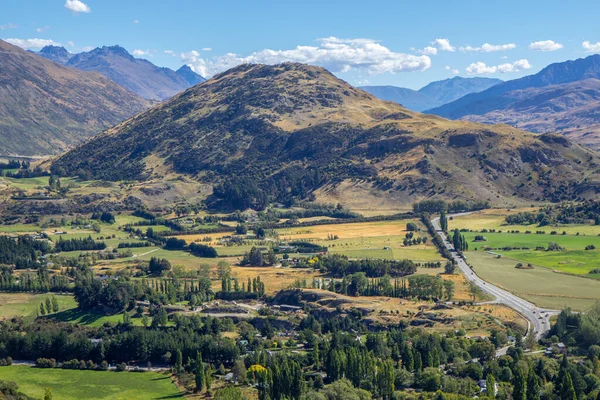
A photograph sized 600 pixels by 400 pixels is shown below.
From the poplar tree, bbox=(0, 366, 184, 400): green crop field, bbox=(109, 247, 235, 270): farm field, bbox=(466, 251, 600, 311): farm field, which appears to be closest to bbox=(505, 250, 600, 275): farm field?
bbox=(466, 251, 600, 311): farm field

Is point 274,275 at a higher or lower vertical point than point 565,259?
lower

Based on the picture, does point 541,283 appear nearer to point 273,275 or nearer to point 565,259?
point 565,259

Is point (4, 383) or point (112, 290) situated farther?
point (112, 290)

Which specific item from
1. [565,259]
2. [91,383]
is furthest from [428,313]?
[91,383]

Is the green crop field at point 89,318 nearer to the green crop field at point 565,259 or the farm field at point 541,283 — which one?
the farm field at point 541,283

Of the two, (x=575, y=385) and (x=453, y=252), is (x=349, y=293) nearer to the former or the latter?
(x=453, y=252)

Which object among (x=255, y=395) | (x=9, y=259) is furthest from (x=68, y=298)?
(x=255, y=395)

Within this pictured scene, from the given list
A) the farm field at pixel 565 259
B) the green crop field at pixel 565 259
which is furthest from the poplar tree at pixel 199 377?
the green crop field at pixel 565 259
